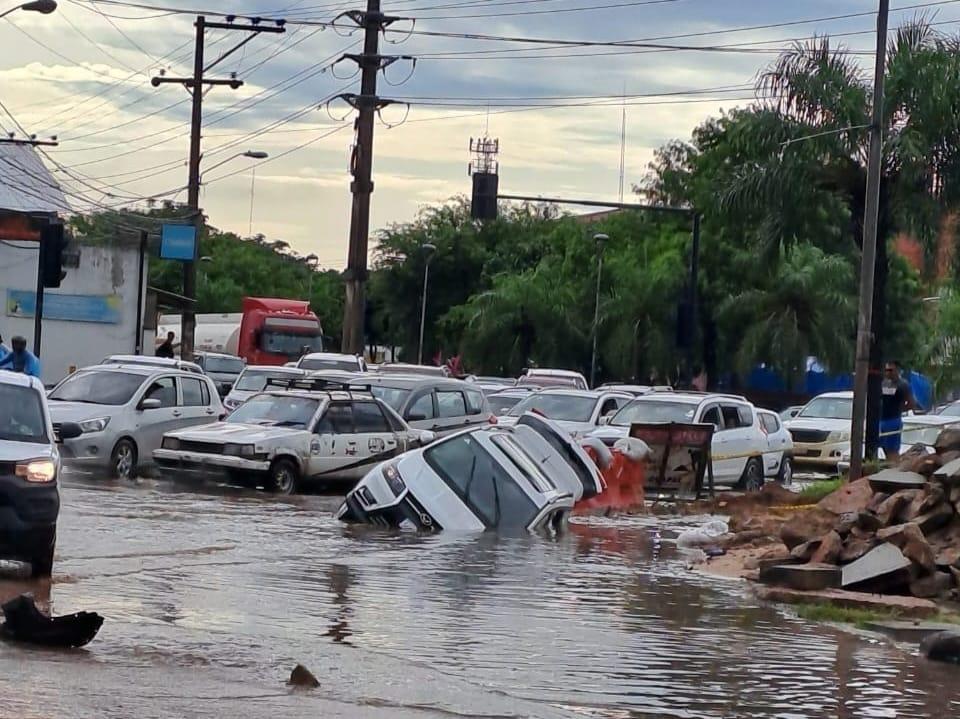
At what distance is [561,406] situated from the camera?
3062cm

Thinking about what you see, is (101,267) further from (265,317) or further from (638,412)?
(638,412)

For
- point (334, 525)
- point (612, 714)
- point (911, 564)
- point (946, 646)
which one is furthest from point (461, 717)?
point (334, 525)

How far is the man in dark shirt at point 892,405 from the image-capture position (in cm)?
2811

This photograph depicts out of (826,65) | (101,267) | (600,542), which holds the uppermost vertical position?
(826,65)

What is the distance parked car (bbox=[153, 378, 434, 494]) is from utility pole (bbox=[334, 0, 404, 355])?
328 inches

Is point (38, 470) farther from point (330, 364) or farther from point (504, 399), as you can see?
point (330, 364)

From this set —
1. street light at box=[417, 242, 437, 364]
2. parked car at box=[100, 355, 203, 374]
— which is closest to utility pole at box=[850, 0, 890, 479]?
parked car at box=[100, 355, 203, 374]

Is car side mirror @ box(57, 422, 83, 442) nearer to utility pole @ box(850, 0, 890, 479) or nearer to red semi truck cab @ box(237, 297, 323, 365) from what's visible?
utility pole @ box(850, 0, 890, 479)

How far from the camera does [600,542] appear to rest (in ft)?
63.5

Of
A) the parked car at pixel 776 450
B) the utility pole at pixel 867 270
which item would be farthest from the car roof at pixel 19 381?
the parked car at pixel 776 450

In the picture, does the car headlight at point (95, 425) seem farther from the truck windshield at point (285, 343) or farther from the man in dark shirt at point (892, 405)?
the truck windshield at point (285, 343)

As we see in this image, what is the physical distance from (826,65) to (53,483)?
21224 mm

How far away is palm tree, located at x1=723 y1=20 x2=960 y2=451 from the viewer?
98.0 ft

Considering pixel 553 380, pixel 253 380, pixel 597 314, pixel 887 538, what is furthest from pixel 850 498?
pixel 597 314
